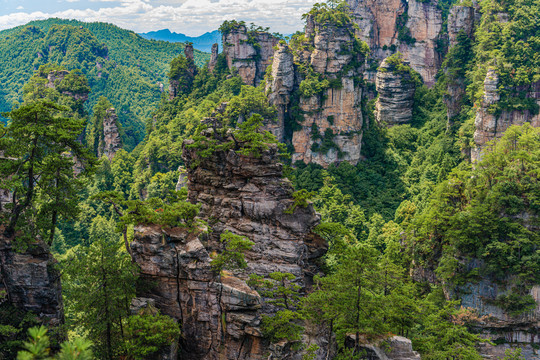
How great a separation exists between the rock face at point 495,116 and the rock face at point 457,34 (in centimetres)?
981

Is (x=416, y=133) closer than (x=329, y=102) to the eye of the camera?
No

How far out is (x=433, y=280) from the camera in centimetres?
3831

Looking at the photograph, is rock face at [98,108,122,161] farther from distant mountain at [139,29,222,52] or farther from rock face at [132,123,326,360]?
distant mountain at [139,29,222,52]

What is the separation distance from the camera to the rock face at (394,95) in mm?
65625

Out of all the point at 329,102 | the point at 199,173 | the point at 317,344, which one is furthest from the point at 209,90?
the point at 317,344

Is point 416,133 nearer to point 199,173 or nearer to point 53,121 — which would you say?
point 199,173

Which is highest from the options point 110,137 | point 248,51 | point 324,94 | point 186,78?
point 248,51

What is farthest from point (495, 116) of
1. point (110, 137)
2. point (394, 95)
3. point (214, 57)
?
point (110, 137)

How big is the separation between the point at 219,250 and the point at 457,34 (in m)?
55.7

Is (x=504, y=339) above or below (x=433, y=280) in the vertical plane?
below

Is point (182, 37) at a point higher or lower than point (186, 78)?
higher

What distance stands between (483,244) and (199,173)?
21576 millimetres

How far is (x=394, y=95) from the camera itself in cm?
6712

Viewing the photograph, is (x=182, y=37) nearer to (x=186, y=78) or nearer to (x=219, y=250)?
(x=186, y=78)
